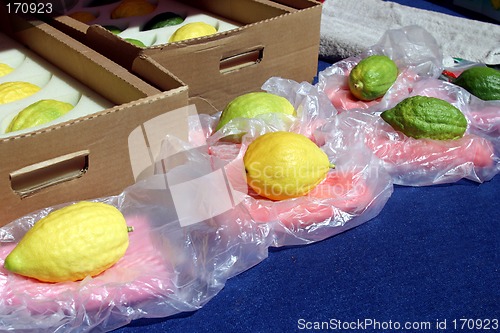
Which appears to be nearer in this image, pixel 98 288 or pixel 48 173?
pixel 98 288

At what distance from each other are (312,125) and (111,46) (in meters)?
0.48

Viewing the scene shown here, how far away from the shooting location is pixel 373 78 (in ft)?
4.21

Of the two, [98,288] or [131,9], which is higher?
[131,9]

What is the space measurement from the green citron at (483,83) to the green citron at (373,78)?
0.18m

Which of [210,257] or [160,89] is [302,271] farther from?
[160,89]

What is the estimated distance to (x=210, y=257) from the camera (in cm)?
85

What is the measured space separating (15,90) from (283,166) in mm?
620

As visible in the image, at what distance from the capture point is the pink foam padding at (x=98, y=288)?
76 cm

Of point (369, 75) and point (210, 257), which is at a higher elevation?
point (369, 75)

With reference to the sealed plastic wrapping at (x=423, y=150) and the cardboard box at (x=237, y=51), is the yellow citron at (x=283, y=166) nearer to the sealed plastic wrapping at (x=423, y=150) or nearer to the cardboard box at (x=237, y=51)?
the sealed plastic wrapping at (x=423, y=150)

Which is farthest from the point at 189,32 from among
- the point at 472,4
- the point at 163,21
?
the point at 472,4

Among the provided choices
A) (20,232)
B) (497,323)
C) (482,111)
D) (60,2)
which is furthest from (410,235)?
(60,2)

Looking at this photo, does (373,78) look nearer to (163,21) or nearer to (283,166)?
(283,166)

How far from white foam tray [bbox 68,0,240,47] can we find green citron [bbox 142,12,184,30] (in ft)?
0.05
